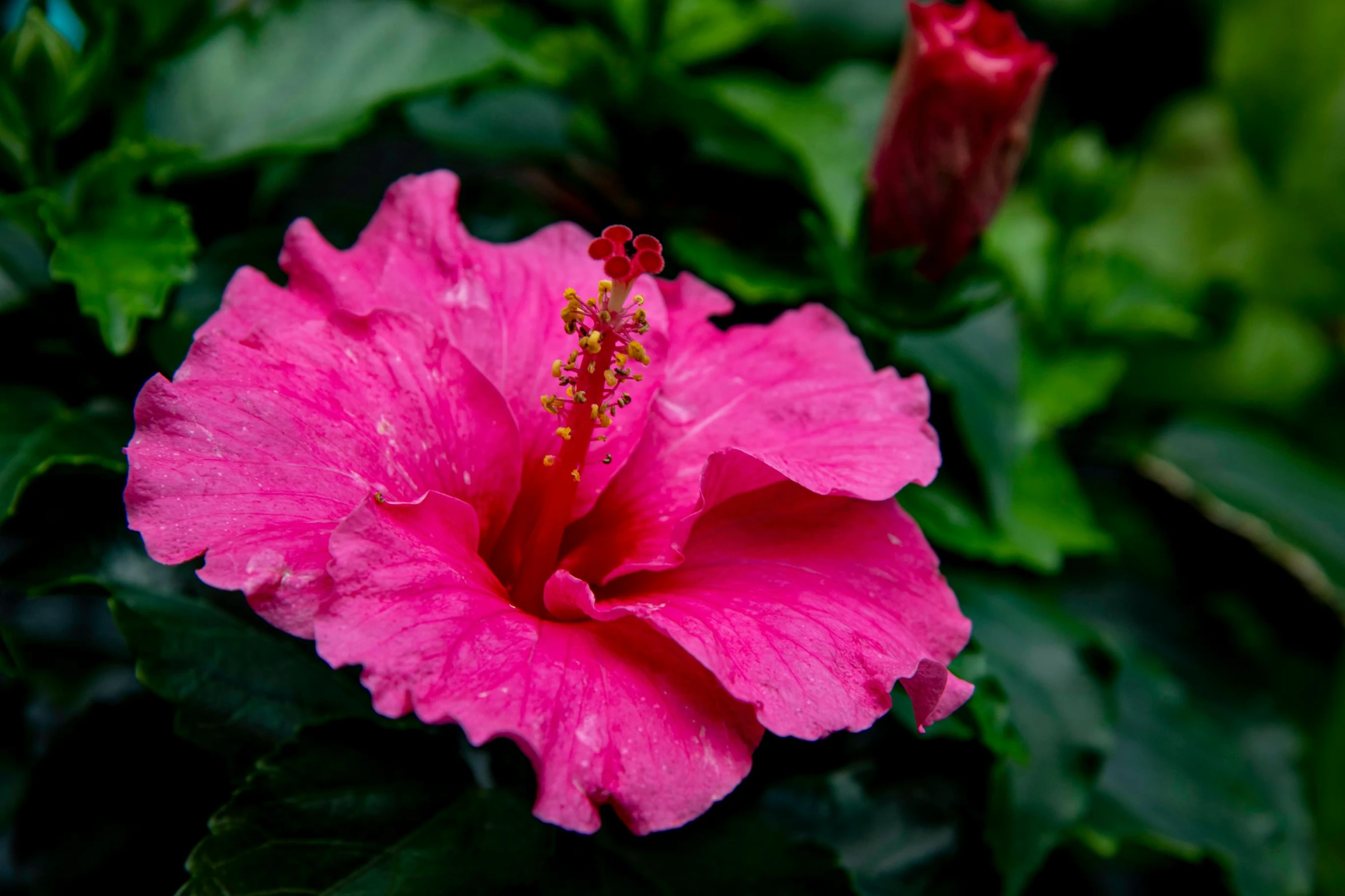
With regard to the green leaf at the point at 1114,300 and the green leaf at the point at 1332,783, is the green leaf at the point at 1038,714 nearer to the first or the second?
the green leaf at the point at 1114,300

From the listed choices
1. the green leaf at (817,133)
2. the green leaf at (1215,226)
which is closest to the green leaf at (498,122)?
the green leaf at (817,133)

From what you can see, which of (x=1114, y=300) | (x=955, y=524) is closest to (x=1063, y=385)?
(x=1114, y=300)

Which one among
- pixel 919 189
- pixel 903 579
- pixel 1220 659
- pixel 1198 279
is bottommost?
pixel 1220 659

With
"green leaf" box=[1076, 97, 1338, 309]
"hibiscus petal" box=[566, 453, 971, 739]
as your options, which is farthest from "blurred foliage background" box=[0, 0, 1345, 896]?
"green leaf" box=[1076, 97, 1338, 309]

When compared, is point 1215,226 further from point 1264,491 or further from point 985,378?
point 985,378

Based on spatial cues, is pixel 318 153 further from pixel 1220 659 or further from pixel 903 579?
pixel 1220 659

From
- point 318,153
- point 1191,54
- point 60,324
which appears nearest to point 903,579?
point 60,324
